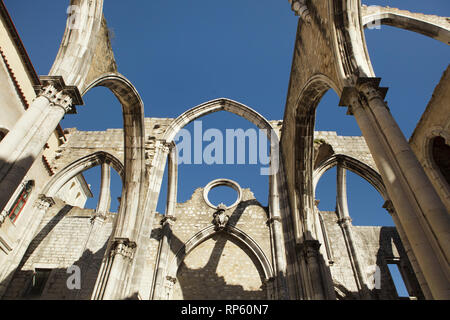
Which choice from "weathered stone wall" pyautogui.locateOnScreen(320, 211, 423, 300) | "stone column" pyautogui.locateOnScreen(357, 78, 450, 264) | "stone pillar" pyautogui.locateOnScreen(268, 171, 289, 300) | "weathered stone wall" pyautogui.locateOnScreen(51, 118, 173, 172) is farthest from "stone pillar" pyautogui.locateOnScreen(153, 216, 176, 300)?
"stone column" pyautogui.locateOnScreen(357, 78, 450, 264)

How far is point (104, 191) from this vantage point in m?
11.4

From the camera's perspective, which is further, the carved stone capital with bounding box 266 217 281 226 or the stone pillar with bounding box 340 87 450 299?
the carved stone capital with bounding box 266 217 281 226

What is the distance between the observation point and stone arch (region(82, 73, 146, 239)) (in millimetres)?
7602

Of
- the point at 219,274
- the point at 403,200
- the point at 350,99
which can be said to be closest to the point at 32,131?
the point at 350,99

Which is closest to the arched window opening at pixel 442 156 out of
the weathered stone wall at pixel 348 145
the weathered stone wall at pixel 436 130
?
the weathered stone wall at pixel 436 130

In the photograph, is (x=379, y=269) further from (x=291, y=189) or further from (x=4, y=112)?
(x=4, y=112)

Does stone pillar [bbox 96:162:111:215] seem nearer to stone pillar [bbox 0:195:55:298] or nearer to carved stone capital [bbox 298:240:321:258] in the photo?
stone pillar [bbox 0:195:55:298]

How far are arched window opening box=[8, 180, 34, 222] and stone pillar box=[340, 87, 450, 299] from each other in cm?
1087

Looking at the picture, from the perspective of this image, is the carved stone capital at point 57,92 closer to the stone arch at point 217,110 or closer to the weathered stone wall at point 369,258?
the stone arch at point 217,110

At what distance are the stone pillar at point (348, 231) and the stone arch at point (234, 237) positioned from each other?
10.9 feet

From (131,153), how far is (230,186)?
5.27m

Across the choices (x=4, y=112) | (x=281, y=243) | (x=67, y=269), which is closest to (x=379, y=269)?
(x=281, y=243)
